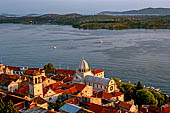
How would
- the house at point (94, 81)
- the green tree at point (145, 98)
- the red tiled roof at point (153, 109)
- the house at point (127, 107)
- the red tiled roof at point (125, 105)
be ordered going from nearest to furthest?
the house at point (127, 107) < the red tiled roof at point (125, 105) < the red tiled roof at point (153, 109) < the green tree at point (145, 98) < the house at point (94, 81)

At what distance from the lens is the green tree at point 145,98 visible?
21872 millimetres

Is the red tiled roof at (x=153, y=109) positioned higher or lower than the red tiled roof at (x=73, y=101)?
lower

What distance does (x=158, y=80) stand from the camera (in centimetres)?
3053

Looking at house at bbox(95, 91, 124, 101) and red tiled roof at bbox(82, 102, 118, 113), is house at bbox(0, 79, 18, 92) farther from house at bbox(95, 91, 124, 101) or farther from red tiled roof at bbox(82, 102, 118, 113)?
red tiled roof at bbox(82, 102, 118, 113)

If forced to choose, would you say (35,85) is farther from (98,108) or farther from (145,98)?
(145,98)

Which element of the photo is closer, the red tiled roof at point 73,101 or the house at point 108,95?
the red tiled roof at point 73,101

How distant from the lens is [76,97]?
18.5 m

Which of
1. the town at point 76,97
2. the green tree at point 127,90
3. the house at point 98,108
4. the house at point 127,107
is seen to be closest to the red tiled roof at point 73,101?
the town at point 76,97

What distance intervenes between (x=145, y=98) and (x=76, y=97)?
675 cm

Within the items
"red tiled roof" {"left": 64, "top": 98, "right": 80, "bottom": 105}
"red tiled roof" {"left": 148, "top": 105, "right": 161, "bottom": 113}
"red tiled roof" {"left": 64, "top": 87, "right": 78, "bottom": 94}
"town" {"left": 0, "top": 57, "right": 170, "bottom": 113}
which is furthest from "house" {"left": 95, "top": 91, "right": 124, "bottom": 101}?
"red tiled roof" {"left": 64, "top": 98, "right": 80, "bottom": 105}

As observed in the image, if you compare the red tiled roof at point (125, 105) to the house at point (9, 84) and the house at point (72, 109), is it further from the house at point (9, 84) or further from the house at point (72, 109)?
the house at point (9, 84)

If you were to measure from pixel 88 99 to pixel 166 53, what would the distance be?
31.6 m

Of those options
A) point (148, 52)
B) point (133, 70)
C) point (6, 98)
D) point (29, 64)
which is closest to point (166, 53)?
point (148, 52)

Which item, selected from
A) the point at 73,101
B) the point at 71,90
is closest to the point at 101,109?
the point at 73,101
